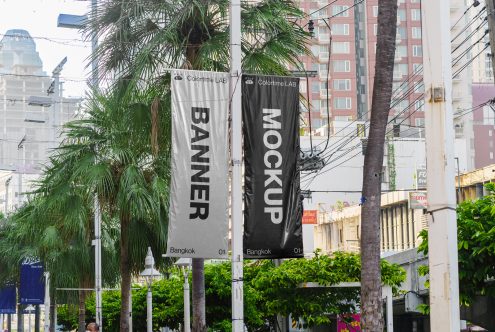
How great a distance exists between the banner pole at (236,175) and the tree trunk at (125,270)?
12.4m

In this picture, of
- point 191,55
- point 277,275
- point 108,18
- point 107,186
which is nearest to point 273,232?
point 191,55

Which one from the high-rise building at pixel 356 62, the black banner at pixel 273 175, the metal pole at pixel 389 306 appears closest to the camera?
the black banner at pixel 273 175

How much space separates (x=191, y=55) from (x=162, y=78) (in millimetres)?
794

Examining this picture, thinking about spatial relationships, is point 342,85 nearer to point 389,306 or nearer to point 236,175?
point 389,306

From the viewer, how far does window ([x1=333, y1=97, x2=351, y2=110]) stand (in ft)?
421

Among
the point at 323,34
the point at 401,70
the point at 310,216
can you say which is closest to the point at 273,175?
the point at 310,216

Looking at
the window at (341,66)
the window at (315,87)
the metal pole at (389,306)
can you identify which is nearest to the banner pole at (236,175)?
the metal pole at (389,306)

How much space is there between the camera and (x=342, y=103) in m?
129

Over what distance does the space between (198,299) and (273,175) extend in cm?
547

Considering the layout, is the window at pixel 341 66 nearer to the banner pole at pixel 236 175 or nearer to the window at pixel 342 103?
the window at pixel 342 103

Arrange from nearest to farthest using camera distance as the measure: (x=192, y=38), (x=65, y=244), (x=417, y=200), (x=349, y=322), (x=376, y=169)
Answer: (x=376, y=169), (x=192, y=38), (x=349, y=322), (x=65, y=244), (x=417, y=200)

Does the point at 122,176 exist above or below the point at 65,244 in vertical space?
above

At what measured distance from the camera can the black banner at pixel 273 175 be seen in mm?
16391

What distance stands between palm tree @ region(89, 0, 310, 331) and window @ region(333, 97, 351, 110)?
106 metres
